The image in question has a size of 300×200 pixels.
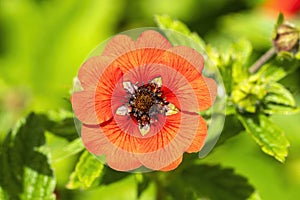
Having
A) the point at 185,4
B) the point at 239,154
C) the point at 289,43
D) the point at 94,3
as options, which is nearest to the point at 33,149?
the point at 289,43

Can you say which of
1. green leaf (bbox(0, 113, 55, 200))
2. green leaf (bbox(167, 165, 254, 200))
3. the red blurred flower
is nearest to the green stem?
green leaf (bbox(167, 165, 254, 200))

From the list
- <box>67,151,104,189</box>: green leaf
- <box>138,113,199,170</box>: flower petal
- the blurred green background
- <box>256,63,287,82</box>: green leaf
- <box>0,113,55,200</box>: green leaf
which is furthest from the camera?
the blurred green background

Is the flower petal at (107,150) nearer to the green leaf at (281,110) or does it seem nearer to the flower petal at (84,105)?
the flower petal at (84,105)

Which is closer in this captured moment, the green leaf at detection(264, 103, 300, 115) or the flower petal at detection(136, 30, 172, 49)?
the flower petal at detection(136, 30, 172, 49)

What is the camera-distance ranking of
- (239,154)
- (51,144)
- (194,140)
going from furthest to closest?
(239,154), (51,144), (194,140)

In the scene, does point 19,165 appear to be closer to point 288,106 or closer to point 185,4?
point 288,106

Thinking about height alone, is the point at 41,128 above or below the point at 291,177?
above

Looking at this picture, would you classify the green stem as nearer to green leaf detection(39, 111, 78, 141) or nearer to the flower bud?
the flower bud
